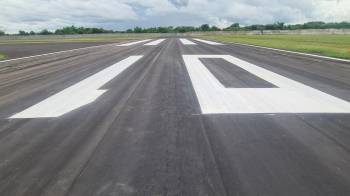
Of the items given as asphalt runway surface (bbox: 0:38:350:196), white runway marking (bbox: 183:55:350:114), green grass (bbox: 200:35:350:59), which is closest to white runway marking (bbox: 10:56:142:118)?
asphalt runway surface (bbox: 0:38:350:196)

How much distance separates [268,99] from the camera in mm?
Answer: 5121

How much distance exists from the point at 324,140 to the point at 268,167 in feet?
3.50

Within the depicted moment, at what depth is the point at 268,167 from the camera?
8.47 ft

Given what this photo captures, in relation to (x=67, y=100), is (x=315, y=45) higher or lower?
lower

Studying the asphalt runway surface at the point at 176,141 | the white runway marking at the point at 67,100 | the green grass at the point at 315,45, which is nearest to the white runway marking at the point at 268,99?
the asphalt runway surface at the point at 176,141

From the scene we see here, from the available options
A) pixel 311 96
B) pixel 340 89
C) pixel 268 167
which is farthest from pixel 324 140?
pixel 340 89

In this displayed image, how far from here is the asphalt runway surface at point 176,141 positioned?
2314 millimetres

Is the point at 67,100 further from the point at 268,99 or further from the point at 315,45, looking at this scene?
the point at 315,45

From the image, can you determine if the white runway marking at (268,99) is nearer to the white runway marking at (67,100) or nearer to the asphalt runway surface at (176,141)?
the asphalt runway surface at (176,141)

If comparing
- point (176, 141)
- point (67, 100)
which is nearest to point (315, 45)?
point (67, 100)

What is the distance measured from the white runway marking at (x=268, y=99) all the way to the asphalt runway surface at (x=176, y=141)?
0.02 meters

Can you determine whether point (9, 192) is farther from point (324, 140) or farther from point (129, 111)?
point (324, 140)

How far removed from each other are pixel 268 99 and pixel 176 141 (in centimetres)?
260

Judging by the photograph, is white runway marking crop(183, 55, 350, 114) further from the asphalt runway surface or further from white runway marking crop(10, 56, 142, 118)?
white runway marking crop(10, 56, 142, 118)
